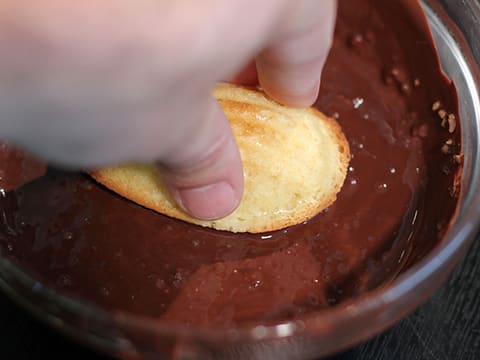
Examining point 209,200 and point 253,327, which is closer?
point 253,327

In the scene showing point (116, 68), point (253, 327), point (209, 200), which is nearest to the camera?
point (116, 68)

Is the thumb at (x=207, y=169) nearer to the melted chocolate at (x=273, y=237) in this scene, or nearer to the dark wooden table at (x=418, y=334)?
the melted chocolate at (x=273, y=237)

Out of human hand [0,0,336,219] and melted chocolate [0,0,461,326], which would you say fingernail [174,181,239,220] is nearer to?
melted chocolate [0,0,461,326]

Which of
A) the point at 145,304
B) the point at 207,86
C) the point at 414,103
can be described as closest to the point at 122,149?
the point at 207,86

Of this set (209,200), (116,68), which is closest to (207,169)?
(209,200)

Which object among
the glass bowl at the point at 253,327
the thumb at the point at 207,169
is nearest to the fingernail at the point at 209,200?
the thumb at the point at 207,169

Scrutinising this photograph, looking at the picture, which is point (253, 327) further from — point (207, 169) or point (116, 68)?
point (116, 68)

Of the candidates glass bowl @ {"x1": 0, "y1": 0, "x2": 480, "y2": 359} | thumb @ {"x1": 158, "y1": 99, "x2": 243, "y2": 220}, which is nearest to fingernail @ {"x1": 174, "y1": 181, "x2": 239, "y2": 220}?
thumb @ {"x1": 158, "y1": 99, "x2": 243, "y2": 220}
